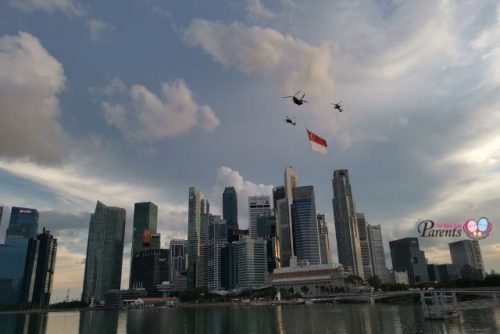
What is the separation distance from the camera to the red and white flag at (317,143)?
168 ft

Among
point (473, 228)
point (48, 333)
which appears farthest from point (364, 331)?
point (48, 333)

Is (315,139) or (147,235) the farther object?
(147,235)

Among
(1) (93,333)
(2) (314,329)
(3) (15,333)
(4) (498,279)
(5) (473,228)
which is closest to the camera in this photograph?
(5) (473,228)

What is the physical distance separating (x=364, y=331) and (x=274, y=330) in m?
19.6

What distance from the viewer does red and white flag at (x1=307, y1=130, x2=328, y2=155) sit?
51213 mm

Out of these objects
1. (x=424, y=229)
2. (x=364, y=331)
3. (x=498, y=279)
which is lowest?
(x=364, y=331)

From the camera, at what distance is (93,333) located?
101m

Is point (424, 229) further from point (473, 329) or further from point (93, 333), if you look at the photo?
point (93, 333)

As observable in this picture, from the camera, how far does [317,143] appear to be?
171ft

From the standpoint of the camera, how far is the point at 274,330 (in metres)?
89.5

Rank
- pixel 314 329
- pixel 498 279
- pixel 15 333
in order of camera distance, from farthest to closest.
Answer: pixel 498 279
pixel 15 333
pixel 314 329

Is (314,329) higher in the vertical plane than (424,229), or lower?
lower

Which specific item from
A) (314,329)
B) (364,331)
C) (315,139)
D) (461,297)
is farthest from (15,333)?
(461,297)

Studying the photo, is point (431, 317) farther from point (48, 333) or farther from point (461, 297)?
point (461, 297)
